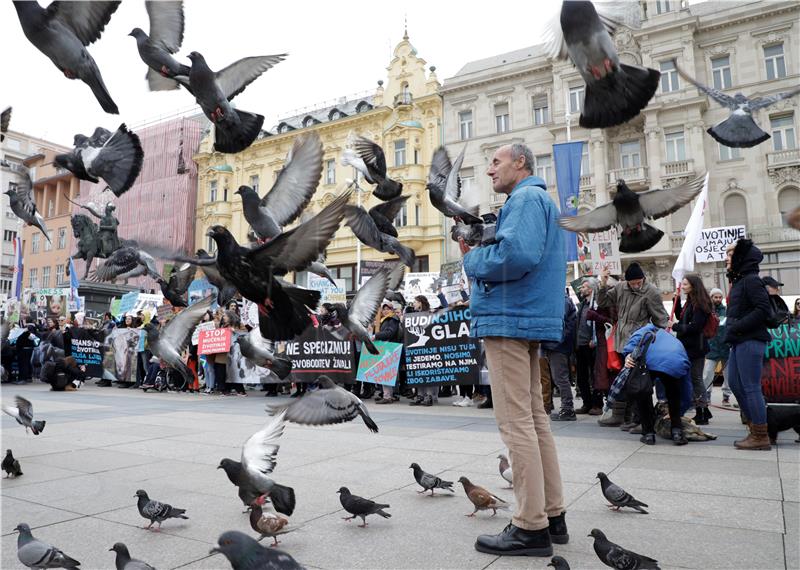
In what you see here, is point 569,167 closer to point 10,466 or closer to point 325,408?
point 325,408

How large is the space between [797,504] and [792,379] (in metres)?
4.30

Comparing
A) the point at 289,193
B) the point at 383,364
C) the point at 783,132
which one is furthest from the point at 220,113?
the point at 783,132

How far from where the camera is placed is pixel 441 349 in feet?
36.6

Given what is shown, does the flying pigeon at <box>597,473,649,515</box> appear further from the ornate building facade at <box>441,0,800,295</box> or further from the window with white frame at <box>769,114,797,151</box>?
the window with white frame at <box>769,114,797,151</box>

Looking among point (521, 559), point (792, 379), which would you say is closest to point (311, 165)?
point (521, 559)

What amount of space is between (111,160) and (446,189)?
7.91ft

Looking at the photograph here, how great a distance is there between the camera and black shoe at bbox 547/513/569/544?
10.4ft

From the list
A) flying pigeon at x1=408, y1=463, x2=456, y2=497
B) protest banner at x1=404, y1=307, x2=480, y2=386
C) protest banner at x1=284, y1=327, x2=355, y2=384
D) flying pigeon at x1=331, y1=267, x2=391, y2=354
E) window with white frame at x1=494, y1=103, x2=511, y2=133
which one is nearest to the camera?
flying pigeon at x1=408, y1=463, x2=456, y2=497

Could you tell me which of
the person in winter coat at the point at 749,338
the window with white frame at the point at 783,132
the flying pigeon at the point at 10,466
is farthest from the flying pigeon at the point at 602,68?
the window with white frame at the point at 783,132

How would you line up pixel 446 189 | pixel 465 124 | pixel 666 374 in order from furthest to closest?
pixel 465 124 < pixel 666 374 < pixel 446 189

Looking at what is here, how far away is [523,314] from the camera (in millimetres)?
3086

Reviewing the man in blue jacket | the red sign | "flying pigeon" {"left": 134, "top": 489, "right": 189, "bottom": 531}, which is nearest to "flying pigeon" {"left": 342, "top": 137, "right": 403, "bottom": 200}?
the man in blue jacket

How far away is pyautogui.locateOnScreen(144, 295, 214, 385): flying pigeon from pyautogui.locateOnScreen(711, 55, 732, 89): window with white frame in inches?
1181

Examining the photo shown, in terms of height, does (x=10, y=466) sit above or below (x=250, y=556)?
below
